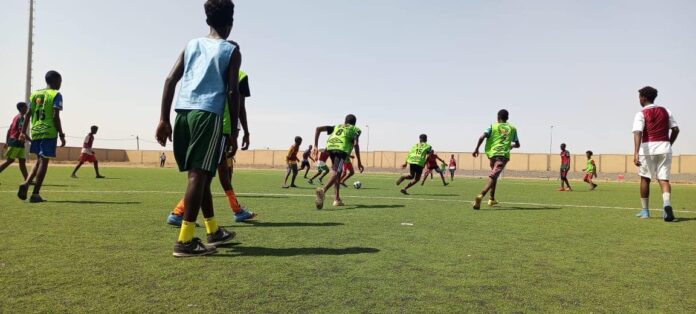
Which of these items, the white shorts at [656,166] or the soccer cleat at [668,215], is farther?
the white shorts at [656,166]

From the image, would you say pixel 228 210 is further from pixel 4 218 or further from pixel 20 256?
pixel 20 256

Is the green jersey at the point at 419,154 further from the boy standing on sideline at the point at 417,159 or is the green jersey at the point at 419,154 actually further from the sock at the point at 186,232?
the sock at the point at 186,232

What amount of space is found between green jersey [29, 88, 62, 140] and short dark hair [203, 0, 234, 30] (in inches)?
209

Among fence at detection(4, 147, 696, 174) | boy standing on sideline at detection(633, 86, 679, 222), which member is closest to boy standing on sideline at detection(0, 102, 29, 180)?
boy standing on sideline at detection(633, 86, 679, 222)

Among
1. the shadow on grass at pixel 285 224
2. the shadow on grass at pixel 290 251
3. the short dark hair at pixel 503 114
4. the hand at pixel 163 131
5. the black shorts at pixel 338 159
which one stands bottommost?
the shadow on grass at pixel 285 224

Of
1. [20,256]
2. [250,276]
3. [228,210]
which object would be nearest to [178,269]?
[250,276]

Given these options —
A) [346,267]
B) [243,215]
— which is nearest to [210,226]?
[346,267]

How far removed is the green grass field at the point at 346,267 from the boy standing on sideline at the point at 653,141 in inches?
58.7

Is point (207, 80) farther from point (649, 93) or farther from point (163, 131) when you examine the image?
point (649, 93)

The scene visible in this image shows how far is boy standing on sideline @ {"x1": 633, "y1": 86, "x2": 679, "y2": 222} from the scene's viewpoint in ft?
25.1

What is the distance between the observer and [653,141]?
776 centimetres

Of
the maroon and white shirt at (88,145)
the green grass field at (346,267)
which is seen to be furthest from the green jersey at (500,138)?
the maroon and white shirt at (88,145)

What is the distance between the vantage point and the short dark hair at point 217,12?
418 centimetres

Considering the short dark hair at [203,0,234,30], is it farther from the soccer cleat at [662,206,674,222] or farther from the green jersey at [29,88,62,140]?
the soccer cleat at [662,206,674,222]
